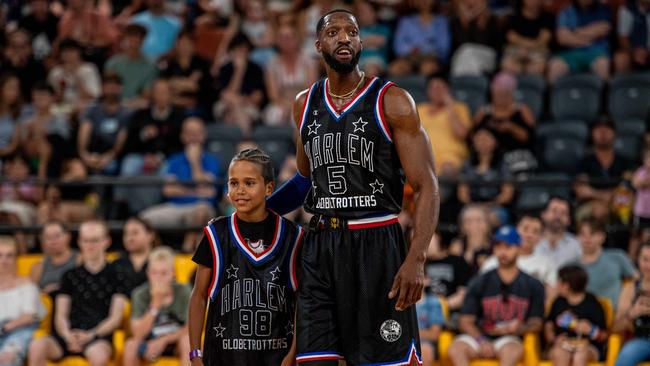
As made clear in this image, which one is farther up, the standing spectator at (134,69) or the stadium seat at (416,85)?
the standing spectator at (134,69)

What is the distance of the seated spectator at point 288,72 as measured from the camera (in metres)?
11.5

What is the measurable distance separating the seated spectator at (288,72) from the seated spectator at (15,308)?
3.65 meters

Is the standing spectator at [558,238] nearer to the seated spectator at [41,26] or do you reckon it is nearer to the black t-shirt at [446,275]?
the black t-shirt at [446,275]

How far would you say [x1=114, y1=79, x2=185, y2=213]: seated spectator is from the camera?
34.4 feet

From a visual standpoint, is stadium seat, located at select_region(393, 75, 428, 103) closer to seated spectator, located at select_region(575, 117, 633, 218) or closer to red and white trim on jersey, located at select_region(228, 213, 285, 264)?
seated spectator, located at select_region(575, 117, 633, 218)

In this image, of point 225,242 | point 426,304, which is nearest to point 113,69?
point 426,304

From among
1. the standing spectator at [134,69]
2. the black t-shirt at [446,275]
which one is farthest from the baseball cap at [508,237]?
the standing spectator at [134,69]

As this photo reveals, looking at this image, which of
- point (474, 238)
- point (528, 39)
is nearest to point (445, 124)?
point (528, 39)

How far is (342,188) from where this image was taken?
15.8 feet

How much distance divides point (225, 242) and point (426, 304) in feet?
11.7

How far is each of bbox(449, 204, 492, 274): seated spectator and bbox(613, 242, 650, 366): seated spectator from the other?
124cm

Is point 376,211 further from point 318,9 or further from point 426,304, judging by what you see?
point 318,9

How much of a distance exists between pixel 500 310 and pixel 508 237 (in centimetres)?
55

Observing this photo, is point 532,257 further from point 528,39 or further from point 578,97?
point 528,39
